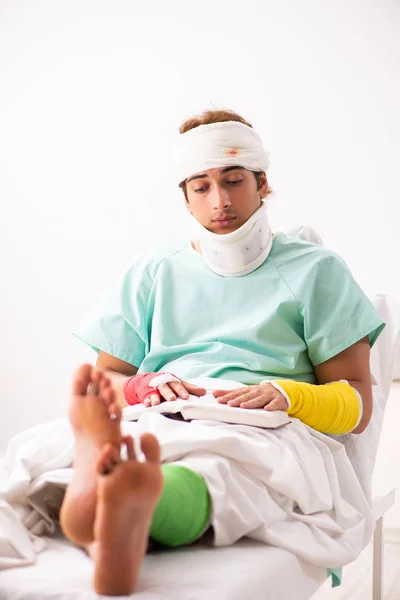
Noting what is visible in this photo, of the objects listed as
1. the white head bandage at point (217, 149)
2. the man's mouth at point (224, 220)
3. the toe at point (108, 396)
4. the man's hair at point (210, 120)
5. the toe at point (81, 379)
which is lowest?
the toe at point (108, 396)

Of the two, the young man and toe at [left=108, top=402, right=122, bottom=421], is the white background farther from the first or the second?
toe at [left=108, top=402, right=122, bottom=421]

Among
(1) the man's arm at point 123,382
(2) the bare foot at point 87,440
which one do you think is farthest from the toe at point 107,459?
(1) the man's arm at point 123,382

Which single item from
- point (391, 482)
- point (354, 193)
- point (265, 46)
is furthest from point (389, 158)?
point (391, 482)

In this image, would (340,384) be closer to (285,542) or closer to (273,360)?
(273,360)

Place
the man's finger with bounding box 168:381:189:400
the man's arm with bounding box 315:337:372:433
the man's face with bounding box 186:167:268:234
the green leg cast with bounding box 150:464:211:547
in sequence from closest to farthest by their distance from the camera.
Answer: the green leg cast with bounding box 150:464:211:547 < the man's finger with bounding box 168:381:189:400 < the man's arm with bounding box 315:337:372:433 < the man's face with bounding box 186:167:268:234

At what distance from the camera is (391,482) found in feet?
9.69

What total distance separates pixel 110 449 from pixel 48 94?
10.4ft

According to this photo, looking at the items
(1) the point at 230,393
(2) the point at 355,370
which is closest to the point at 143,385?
(1) the point at 230,393

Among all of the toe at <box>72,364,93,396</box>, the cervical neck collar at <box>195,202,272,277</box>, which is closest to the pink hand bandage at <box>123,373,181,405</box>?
the cervical neck collar at <box>195,202,272,277</box>

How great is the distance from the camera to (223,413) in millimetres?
1489

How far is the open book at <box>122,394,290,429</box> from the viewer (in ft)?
4.87

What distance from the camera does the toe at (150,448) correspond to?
1024 mm

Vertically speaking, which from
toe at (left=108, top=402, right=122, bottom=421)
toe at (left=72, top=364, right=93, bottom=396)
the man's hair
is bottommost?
toe at (left=108, top=402, right=122, bottom=421)

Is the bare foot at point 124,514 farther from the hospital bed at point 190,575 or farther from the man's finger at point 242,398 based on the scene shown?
the man's finger at point 242,398
